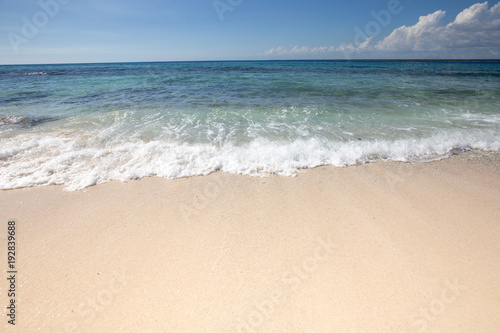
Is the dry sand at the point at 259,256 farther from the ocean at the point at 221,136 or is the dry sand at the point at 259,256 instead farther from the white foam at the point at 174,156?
the ocean at the point at 221,136

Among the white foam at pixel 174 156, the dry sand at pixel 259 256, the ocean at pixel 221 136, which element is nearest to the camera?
the dry sand at pixel 259 256

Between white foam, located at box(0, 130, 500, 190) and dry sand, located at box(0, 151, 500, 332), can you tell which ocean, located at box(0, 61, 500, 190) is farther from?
dry sand, located at box(0, 151, 500, 332)

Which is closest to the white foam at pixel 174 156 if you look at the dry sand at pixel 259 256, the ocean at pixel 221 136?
the ocean at pixel 221 136

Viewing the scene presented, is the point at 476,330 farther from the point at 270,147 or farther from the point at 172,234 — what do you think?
the point at 270,147

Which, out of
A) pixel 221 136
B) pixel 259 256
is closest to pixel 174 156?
pixel 221 136

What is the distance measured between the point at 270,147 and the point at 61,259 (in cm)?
419

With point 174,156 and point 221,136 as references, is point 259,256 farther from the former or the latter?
point 221,136

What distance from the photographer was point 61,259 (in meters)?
2.50

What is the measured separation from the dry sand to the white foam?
43 cm

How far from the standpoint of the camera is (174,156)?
15.6 feet

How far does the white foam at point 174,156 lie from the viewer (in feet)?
13.6

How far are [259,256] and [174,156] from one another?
3.20 meters

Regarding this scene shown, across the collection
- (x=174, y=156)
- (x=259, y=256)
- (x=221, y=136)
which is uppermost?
(x=221, y=136)

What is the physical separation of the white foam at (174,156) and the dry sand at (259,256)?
0.43 m
